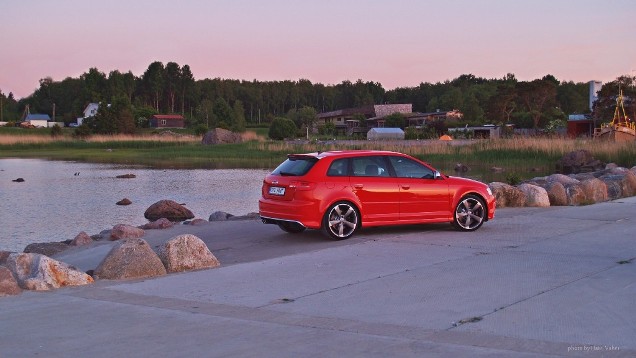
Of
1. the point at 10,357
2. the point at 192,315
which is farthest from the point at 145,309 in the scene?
the point at 10,357

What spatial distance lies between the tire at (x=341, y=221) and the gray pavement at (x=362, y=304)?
0.36 metres

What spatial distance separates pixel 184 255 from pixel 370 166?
14.2ft

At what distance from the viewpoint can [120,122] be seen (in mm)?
98688

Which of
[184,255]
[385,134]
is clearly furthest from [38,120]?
[184,255]

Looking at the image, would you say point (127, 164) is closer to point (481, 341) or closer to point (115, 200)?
point (115, 200)

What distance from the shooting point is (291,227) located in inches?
581

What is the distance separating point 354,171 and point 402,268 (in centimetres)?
342

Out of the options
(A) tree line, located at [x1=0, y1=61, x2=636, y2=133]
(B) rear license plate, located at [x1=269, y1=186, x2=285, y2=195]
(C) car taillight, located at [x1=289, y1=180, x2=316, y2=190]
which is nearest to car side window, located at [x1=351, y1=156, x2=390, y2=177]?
(C) car taillight, located at [x1=289, y1=180, x2=316, y2=190]

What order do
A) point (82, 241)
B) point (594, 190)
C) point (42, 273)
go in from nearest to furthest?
point (42, 273) → point (82, 241) → point (594, 190)

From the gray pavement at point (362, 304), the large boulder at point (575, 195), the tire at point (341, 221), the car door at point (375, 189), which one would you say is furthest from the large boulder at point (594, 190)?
the tire at point (341, 221)

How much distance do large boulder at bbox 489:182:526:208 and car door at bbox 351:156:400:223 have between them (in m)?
5.91

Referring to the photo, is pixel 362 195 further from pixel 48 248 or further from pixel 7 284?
pixel 48 248

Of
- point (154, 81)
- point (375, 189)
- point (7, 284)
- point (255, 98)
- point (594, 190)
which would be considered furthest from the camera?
point (255, 98)

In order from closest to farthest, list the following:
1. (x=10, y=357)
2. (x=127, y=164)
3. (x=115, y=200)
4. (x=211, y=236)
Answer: (x=10, y=357) < (x=211, y=236) < (x=115, y=200) < (x=127, y=164)
